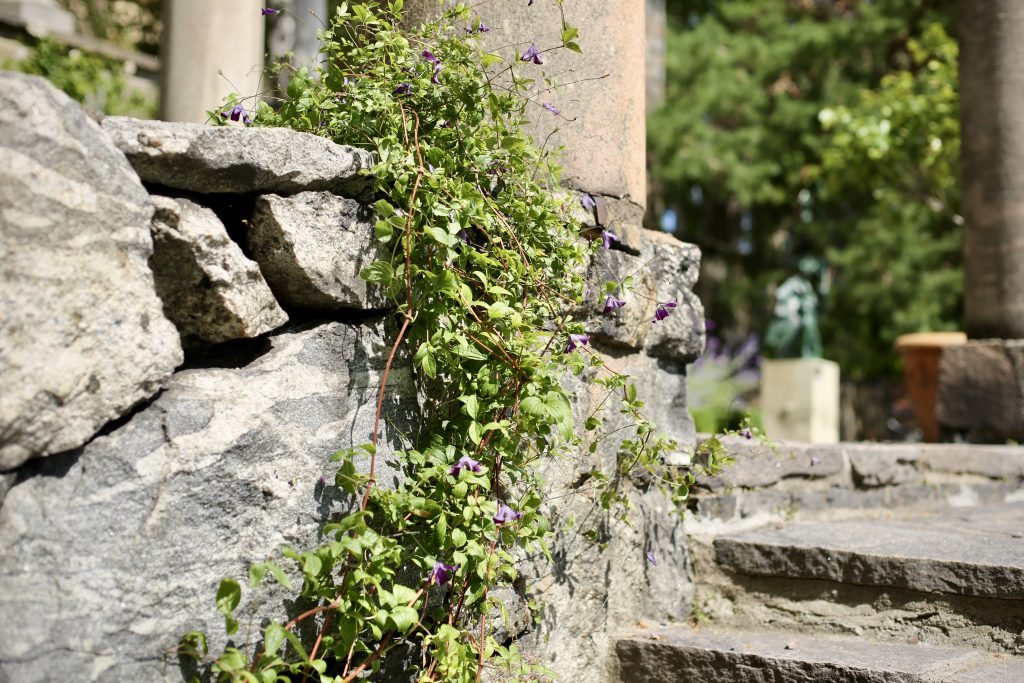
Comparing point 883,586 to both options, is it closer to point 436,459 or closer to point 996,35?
point 436,459

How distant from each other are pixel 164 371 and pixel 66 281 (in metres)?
0.22

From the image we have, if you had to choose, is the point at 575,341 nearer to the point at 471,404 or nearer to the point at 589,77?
the point at 471,404

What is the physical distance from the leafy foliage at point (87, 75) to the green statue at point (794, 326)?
7.30 metres

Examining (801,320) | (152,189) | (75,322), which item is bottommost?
(75,322)

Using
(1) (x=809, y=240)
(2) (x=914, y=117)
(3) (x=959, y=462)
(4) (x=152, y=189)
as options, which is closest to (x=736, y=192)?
(1) (x=809, y=240)

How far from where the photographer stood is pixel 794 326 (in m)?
11.8

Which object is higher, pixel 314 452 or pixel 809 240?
pixel 809 240

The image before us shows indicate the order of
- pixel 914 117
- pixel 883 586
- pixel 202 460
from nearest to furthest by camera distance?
pixel 202 460 → pixel 883 586 → pixel 914 117

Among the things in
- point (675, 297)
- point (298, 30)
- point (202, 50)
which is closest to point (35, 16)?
point (298, 30)

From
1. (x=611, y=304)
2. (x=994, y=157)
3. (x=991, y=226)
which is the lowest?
(x=611, y=304)

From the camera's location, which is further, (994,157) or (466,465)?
(994,157)

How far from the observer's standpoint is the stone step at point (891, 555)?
226 centimetres

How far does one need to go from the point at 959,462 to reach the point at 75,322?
130 inches

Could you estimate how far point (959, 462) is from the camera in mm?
3771
